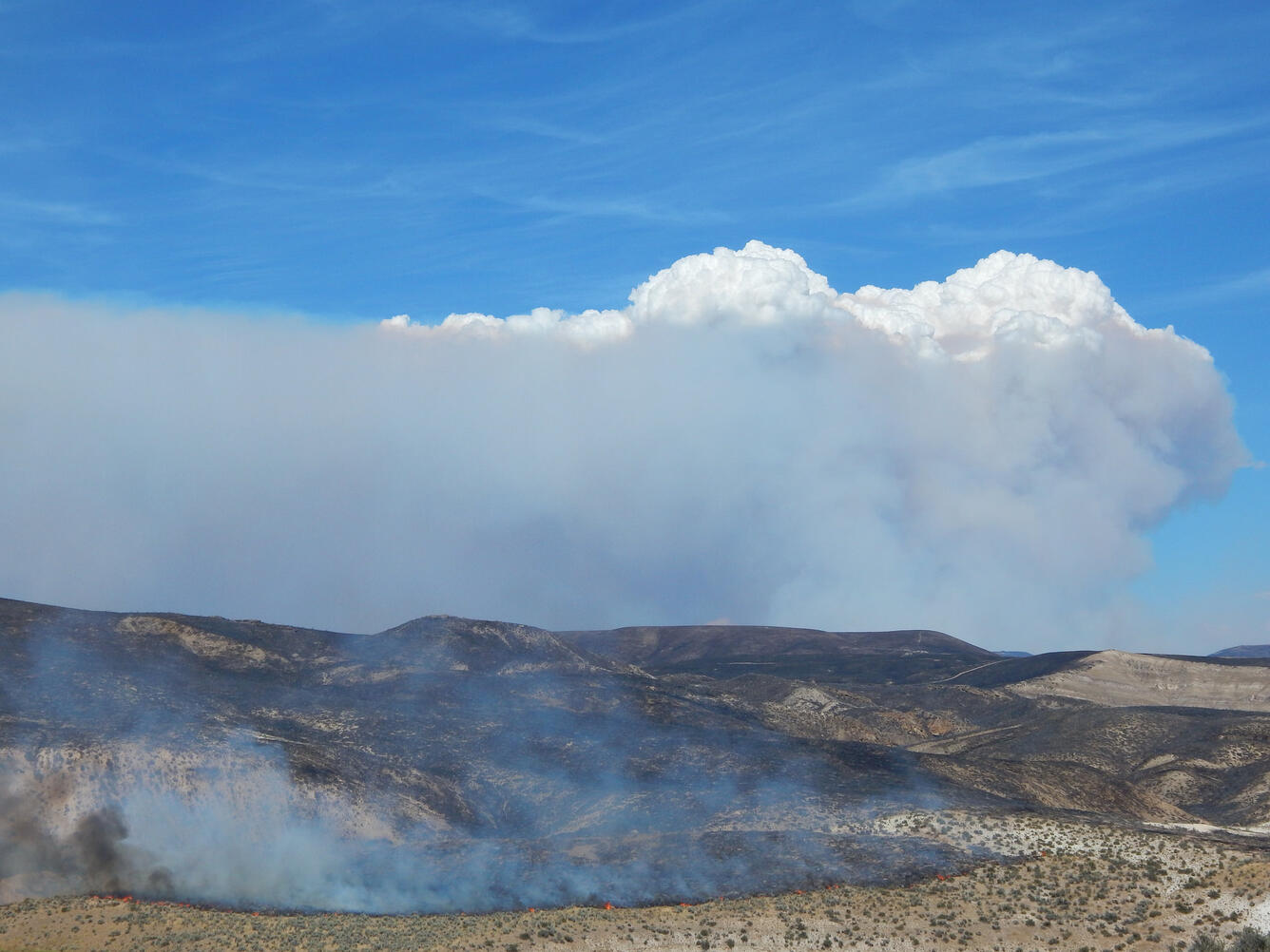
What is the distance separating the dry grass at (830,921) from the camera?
4734 cm

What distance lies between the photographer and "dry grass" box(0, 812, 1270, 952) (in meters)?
47.3

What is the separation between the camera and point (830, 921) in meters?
49.8

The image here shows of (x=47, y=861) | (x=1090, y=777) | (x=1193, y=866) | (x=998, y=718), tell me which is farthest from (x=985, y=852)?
(x=998, y=718)

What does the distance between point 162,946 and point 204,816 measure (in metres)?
17.0

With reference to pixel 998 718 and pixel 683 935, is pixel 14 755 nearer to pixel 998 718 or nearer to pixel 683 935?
pixel 683 935

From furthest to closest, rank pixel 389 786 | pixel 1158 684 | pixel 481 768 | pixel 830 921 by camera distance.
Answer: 1. pixel 1158 684
2. pixel 481 768
3. pixel 389 786
4. pixel 830 921

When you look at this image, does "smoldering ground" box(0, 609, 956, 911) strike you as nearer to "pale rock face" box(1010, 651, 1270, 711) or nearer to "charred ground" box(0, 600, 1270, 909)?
"charred ground" box(0, 600, 1270, 909)

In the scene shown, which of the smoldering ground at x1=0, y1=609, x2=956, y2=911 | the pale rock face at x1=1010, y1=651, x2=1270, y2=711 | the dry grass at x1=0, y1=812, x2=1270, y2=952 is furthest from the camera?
the pale rock face at x1=1010, y1=651, x2=1270, y2=711

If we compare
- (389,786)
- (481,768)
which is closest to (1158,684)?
(481,768)

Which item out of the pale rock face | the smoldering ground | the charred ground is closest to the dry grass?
the smoldering ground

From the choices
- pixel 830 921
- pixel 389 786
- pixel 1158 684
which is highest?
pixel 1158 684

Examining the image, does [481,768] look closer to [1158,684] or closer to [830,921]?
[830,921]

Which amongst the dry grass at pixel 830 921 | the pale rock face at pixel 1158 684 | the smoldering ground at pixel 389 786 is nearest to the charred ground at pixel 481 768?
the smoldering ground at pixel 389 786

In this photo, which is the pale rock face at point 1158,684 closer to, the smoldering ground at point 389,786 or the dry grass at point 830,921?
Answer: the smoldering ground at point 389,786
